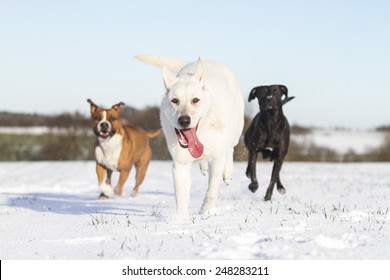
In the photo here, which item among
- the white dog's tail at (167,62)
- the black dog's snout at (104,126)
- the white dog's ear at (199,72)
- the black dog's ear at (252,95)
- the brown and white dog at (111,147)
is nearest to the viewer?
the white dog's ear at (199,72)

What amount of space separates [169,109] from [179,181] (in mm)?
842

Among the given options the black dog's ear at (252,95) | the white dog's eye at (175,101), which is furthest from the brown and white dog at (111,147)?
the white dog's eye at (175,101)

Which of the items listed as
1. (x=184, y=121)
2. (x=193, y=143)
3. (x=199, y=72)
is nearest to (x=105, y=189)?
(x=193, y=143)

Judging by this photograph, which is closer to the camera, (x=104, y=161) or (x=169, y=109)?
(x=169, y=109)

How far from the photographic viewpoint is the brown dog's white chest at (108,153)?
11.6 m

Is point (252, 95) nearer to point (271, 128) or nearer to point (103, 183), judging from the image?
point (271, 128)

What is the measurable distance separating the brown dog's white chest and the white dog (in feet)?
16.2

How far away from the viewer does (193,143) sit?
6371mm

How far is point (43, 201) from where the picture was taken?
453 inches

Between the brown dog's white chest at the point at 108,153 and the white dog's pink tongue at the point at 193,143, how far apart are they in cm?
549

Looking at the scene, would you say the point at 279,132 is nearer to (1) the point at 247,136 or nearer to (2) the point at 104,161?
(1) the point at 247,136

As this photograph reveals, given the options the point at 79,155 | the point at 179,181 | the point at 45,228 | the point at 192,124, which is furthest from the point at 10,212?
the point at 79,155

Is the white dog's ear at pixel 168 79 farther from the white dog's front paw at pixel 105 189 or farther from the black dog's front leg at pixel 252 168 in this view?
the white dog's front paw at pixel 105 189

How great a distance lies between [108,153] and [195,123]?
5.79 m
